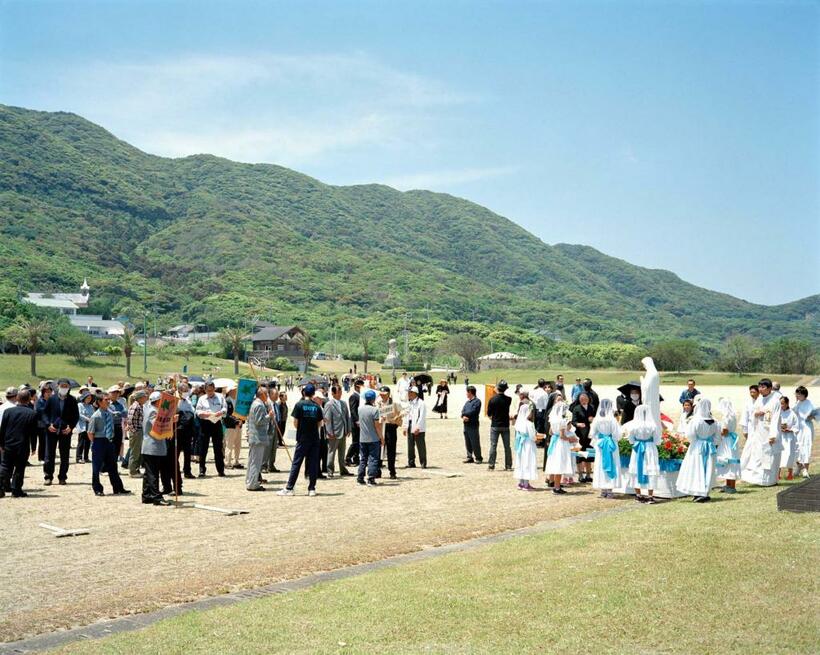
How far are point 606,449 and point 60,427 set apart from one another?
10544 mm

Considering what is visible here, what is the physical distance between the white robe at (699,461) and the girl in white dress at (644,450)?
0.59 metres

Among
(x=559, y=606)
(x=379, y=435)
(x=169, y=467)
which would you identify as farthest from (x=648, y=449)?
(x=169, y=467)

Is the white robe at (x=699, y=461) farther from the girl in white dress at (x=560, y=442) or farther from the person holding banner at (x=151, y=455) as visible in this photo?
the person holding banner at (x=151, y=455)

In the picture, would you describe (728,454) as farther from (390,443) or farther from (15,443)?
(15,443)

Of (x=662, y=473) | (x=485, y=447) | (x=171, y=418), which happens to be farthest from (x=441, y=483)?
(x=485, y=447)

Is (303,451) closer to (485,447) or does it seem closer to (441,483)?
(441,483)

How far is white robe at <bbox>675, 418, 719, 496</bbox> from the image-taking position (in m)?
13.1

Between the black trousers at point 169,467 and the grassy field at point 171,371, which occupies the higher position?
the grassy field at point 171,371

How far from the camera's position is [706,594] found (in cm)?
763

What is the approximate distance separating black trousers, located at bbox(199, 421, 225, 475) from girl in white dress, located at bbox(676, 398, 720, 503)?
971 cm

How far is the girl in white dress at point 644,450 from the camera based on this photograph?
13.8 m

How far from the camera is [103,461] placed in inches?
597

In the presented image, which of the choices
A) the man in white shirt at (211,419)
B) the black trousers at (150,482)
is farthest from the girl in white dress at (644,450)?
the man in white shirt at (211,419)

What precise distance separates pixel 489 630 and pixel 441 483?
9.99m
